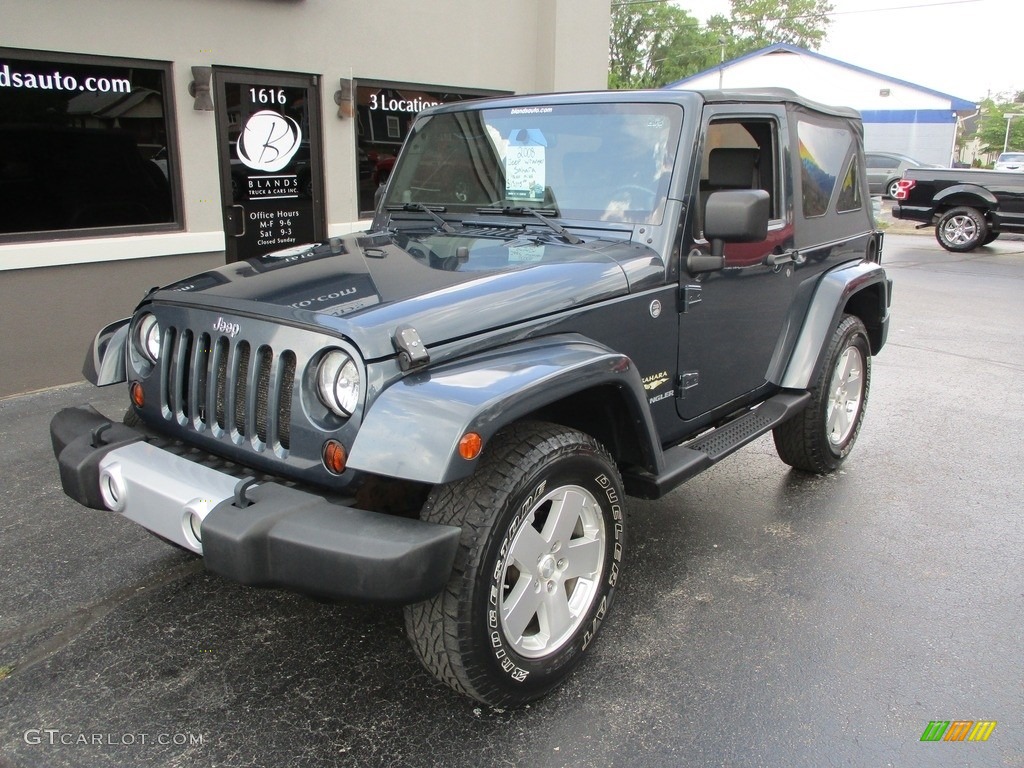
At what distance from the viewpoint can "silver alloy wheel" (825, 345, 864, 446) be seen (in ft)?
15.0

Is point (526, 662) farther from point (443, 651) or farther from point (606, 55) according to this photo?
point (606, 55)

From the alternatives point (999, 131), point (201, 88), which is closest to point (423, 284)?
point (201, 88)

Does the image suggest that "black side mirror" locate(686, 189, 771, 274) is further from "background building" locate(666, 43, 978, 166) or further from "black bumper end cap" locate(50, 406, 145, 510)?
"background building" locate(666, 43, 978, 166)

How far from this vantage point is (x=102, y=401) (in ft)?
19.4

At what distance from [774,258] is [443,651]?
241cm

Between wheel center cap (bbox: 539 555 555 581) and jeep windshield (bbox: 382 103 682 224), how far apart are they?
4.62 feet

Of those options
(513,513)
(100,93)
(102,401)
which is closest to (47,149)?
(100,93)

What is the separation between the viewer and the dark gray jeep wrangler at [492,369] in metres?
2.31

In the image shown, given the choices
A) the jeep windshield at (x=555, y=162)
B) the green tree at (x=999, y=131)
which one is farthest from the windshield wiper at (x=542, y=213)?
the green tree at (x=999, y=131)

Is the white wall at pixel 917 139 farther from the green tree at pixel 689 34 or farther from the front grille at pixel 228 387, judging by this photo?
the front grille at pixel 228 387

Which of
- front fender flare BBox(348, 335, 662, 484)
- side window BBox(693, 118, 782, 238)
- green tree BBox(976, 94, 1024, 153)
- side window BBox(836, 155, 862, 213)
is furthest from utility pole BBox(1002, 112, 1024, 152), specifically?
front fender flare BBox(348, 335, 662, 484)

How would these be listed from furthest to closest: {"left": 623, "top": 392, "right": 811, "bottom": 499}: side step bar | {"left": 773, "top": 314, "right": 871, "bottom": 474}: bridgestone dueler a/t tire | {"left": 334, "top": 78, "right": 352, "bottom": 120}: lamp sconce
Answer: {"left": 334, "top": 78, "right": 352, "bottom": 120}: lamp sconce → {"left": 773, "top": 314, "right": 871, "bottom": 474}: bridgestone dueler a/t tire → {"left": 623, "top": 392, "right": 811, "bottom": 499}: side step bar

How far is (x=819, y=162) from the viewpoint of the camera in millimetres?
4355

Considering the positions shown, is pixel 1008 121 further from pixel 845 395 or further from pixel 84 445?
pixel 84 445
